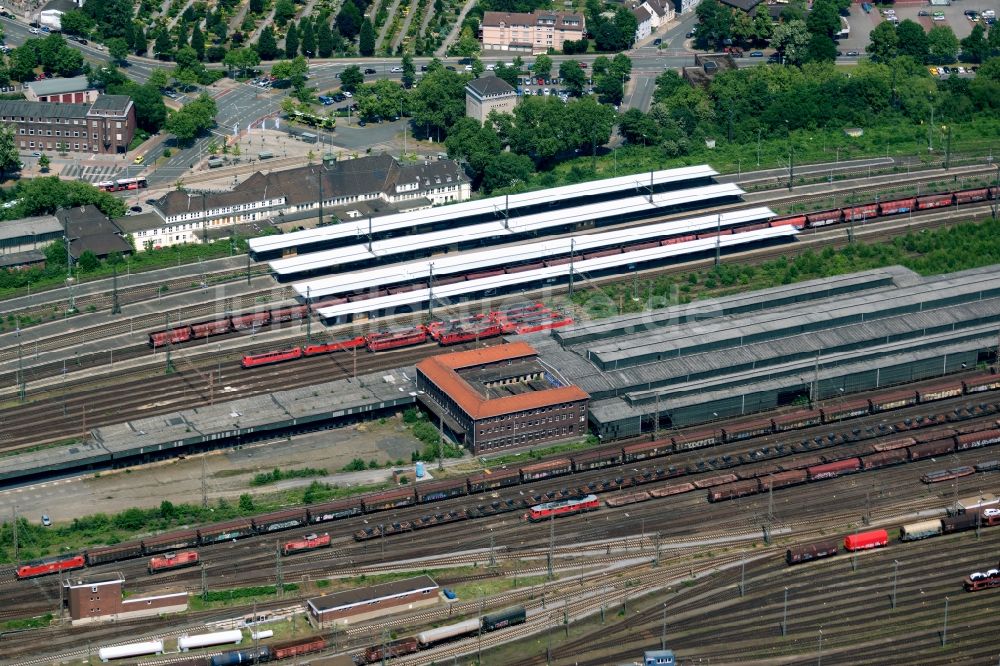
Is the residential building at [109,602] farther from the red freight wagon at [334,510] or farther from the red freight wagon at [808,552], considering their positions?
the red freight wagon at [808,552]

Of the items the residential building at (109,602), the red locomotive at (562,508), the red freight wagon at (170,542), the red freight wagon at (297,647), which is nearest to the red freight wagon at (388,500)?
the red locomotive at (562,508)

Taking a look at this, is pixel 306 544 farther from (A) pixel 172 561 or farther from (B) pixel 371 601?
(B) pixel 371 601

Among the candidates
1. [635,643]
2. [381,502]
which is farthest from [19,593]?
[635,643]

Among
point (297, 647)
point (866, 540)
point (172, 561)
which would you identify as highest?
point (297, 647)

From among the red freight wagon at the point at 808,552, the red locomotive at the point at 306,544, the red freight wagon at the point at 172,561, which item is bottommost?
the red freight wagon at the point at 808,552

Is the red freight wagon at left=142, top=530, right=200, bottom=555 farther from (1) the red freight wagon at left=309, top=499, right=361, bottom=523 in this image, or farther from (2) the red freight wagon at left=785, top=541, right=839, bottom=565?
(2) the red freight wagon at left=785, top=541, right=839, bottom=565

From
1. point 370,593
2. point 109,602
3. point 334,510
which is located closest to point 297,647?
point 370,593
